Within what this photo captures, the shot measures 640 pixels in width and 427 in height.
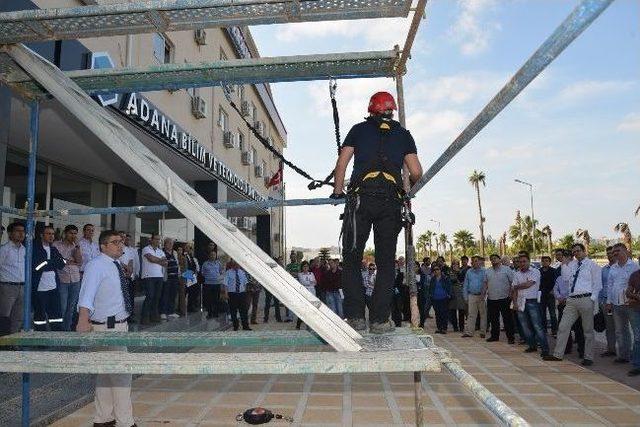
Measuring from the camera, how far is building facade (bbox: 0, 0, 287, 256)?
25.7 ft

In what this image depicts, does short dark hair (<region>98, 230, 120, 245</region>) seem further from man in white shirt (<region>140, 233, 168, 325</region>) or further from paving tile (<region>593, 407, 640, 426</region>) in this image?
paving tile (<region>593, 407, 640, 426</region>)

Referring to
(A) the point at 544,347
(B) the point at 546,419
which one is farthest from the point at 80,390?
(A) the point at 544,347

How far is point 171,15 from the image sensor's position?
2.93m

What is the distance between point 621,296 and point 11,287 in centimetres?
987

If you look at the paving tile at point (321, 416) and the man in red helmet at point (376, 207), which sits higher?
the man in red helmet at point (376, 207)

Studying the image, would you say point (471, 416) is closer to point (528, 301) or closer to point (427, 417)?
point (427, 417)

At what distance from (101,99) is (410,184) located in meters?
6.13

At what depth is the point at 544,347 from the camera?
8.62 meters

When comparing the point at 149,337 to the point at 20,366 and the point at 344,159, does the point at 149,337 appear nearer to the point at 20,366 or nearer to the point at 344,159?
the point at 20,366

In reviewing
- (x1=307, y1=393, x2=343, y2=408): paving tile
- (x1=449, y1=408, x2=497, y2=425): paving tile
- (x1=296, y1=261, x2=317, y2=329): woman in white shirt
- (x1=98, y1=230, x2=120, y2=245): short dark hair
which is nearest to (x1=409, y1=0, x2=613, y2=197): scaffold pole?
(x1=449, y1=408, x2=497, y2=425): paving tile

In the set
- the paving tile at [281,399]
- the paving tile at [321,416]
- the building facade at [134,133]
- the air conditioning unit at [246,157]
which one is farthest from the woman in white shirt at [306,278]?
the air conditioning unit at [246,157]

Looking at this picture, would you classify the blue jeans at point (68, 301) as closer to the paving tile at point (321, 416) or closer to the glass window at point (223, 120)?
the paving tile at point (321, 416)

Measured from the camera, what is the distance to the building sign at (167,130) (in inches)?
353

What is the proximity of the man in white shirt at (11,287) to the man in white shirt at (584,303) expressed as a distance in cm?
901
